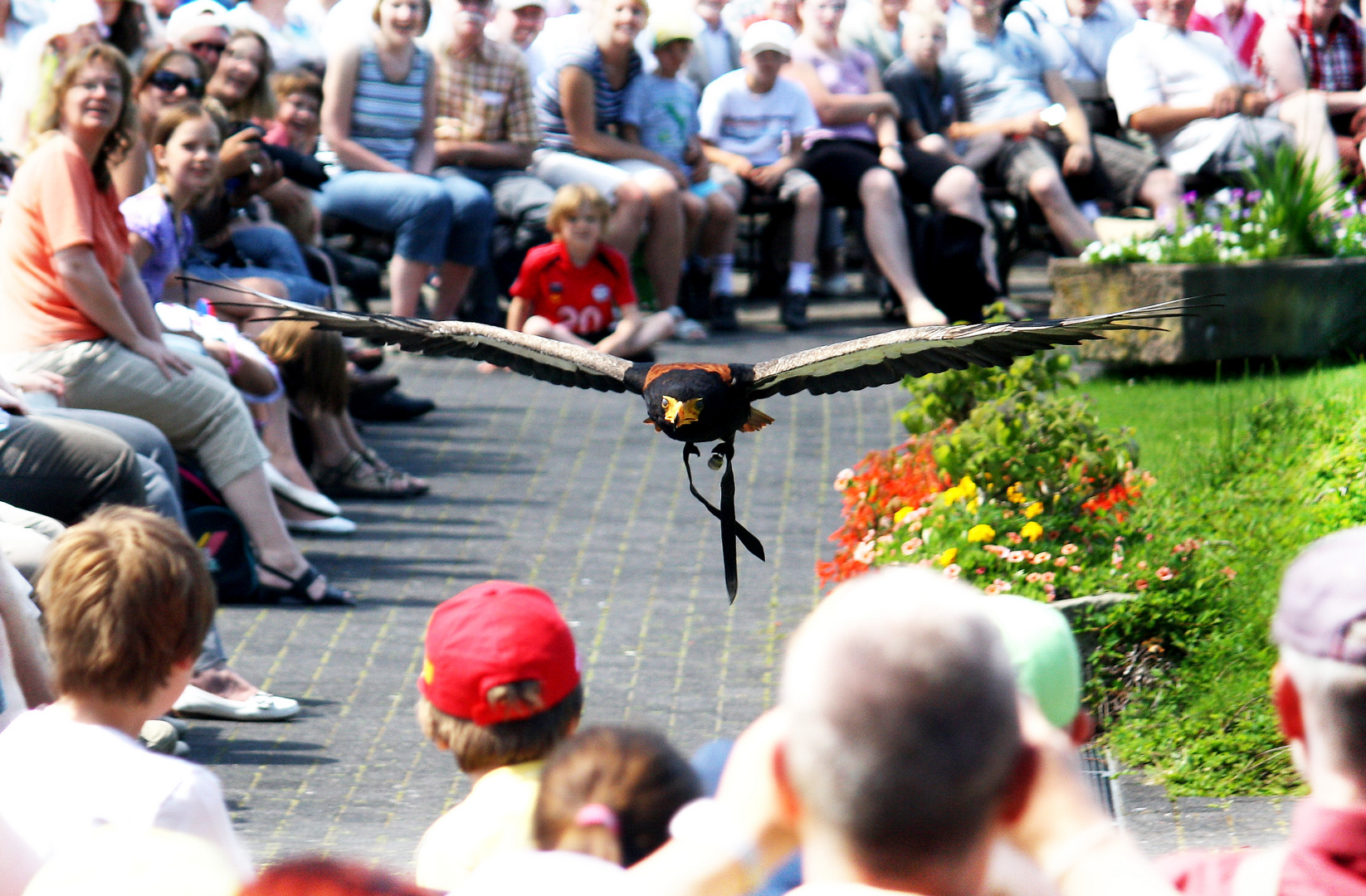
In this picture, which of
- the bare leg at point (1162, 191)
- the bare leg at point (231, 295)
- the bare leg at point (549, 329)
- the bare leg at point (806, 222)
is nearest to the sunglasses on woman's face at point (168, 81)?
the bare leg at point (231, 295)

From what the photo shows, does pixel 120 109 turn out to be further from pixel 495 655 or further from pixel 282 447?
pixel 495 655

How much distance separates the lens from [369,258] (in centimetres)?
1034

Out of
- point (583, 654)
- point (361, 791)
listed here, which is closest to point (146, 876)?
point (361, 791)

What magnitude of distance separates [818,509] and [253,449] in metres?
2.64

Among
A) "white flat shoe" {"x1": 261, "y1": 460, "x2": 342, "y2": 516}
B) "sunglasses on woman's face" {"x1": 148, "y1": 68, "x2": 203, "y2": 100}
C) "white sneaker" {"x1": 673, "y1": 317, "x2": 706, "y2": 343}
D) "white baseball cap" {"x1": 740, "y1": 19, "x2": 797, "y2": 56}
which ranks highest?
"sunglasses on woman's face" {"x1": 148, "y1": 68, "x2": 203, "y2": 100}

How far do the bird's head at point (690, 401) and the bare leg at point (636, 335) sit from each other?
9.89 feet


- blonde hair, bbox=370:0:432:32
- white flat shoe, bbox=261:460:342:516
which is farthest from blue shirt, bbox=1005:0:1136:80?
white flat shoe, bbox=261:460:342:516

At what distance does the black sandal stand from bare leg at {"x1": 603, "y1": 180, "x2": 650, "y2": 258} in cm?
443

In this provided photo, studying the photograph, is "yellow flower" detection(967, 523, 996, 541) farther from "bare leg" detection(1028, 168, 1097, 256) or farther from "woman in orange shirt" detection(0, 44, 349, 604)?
"bare leg" detection(1028, 168, 1097, 256)

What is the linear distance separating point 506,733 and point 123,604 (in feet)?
2.15

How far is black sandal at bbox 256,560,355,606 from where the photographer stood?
18.2ft

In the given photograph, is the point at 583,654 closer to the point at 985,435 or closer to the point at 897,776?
the point at 985,435

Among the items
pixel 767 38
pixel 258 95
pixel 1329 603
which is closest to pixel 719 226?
pixel 767 38

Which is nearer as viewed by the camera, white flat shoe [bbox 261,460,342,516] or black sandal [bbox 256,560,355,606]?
black sandal [bbox 256,560,355,606]
